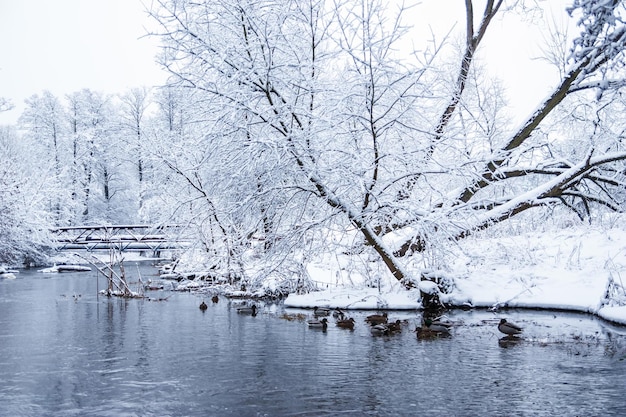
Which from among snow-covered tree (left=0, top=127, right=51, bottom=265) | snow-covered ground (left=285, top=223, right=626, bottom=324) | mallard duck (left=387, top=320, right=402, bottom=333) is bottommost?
mallard duck (left=387, top=320, right=402, bottom=333)

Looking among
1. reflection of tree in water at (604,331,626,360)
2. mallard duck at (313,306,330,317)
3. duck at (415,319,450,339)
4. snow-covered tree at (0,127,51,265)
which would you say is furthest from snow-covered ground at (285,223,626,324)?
snow-covered tree at (0,127,51,265)

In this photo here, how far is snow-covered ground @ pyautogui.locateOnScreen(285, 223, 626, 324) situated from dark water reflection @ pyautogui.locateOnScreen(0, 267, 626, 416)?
2.20 ft

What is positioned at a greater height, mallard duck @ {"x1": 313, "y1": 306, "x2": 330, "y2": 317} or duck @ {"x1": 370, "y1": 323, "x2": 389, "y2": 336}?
mallard duck @ {"x1": 313, "y1": 306, "x2": 330, "y2": 317}

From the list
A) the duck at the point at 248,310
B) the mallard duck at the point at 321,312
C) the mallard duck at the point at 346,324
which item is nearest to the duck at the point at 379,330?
the mallard duck at the point at 346,324

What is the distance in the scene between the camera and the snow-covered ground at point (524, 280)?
11695 mm

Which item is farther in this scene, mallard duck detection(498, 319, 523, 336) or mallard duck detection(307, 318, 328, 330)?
mallard duck detection(307, 318, 328, 330)

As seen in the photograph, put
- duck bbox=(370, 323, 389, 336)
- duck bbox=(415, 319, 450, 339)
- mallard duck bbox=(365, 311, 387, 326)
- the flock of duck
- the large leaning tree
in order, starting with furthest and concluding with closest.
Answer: the large leaning tree → mallard duck bbox=(365, 311, 387, 326) → duck bbox=(370, 323, 389, 336) → duck bbox=(415, 319, 450, 339) → the flock of duck

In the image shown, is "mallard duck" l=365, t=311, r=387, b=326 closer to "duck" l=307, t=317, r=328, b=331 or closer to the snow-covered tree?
"duck" l=307, t=317, r=328, b=331

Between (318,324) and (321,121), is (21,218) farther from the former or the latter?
(318,324)

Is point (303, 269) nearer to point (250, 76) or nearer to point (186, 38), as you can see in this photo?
point (250, 76)

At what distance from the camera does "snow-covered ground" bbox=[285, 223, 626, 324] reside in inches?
460

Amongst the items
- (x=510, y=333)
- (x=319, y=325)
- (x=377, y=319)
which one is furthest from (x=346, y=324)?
(x=510, y=333)

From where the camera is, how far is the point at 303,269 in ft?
45.1

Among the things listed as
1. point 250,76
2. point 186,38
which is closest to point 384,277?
point 250,76
